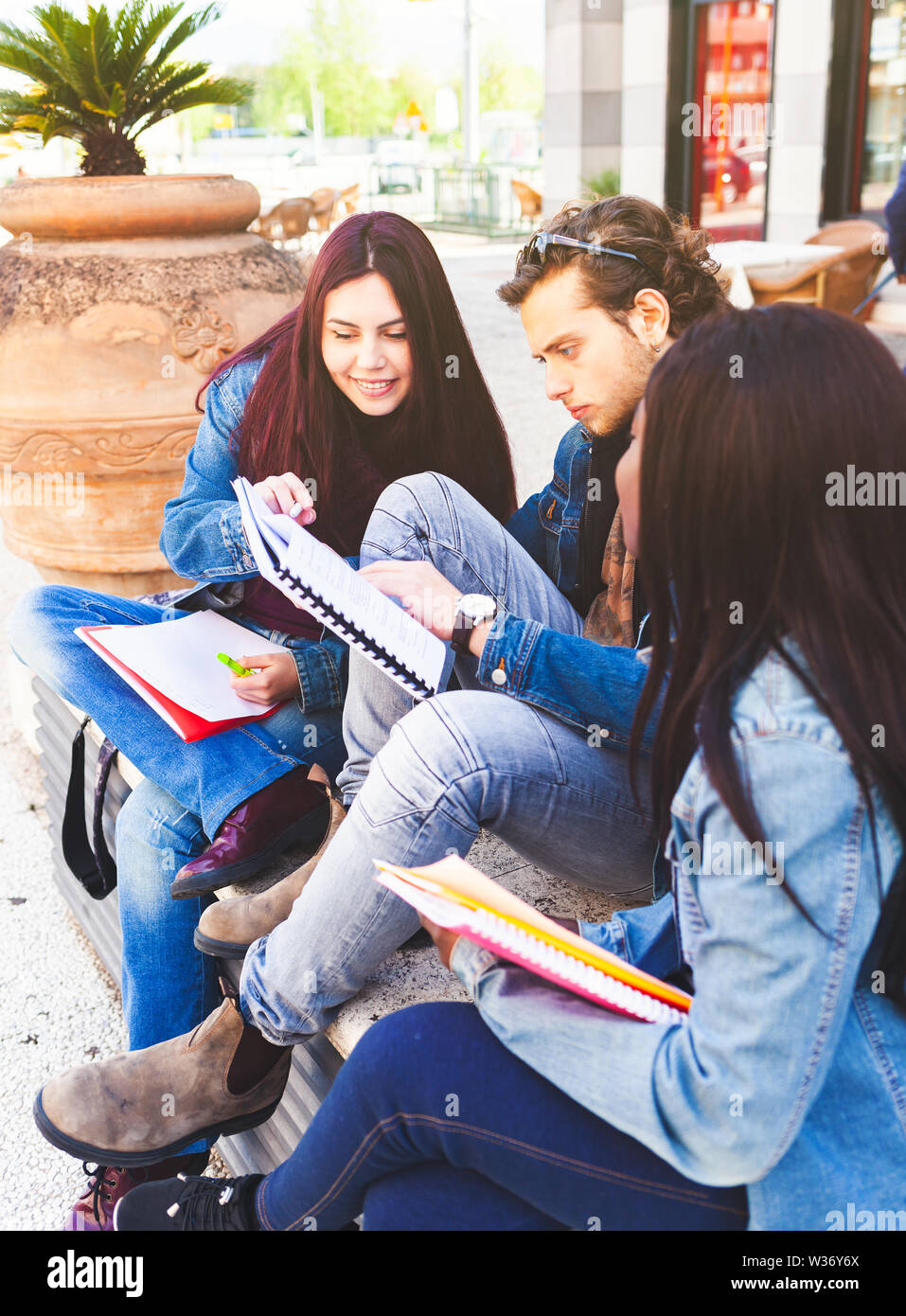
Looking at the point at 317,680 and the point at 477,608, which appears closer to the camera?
the point at 477,608

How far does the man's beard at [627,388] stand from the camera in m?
2.09

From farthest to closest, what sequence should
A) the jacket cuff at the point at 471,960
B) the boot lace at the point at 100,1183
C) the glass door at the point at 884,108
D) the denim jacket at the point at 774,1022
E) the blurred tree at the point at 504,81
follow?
the blurred tree at the point at 504,81, the glass door at the point at 884,108, the boot lace at the point at 100,1183, the jacket cuff at the point at 471,960, the denim jacket at the point at 774,1022

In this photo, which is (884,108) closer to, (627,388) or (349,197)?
(627,388)

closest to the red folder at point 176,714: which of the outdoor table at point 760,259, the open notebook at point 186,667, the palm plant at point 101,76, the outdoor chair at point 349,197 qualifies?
the open notebook at point 186,667

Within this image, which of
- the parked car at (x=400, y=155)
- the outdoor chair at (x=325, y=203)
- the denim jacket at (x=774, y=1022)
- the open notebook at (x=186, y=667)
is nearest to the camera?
the denim jacket at (x=774, y=1022)

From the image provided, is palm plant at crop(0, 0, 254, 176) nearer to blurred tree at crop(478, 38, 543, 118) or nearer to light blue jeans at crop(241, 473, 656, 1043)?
light blue jeans at crop(241, 473, 656, 1043)

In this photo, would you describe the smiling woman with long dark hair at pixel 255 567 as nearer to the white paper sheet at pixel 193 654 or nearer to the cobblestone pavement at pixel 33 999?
the white paper sheet at pixel 193 654

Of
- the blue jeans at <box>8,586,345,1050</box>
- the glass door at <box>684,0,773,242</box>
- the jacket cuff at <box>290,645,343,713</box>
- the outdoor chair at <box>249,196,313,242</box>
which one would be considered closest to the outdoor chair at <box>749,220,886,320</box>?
the glass door at <box>684,0,773,242</box>

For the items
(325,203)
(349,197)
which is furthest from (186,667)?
(349,197)

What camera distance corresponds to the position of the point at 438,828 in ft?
5.01

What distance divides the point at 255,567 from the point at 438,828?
1044mm

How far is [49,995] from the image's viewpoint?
8.80 ft

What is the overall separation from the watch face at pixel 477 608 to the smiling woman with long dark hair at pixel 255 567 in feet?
1.48

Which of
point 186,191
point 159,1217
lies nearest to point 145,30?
point 186,191
